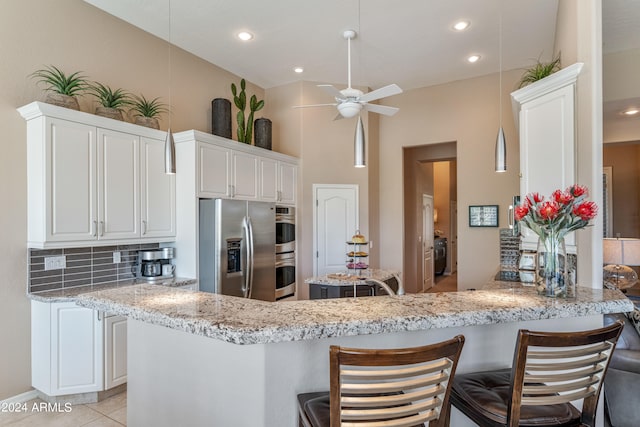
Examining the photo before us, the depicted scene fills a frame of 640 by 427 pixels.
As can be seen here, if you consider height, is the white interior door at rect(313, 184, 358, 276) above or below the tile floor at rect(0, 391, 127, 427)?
above

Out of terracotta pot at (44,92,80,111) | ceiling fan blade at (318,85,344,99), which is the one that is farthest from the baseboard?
ceiling fan blade at (318,85,344,99)

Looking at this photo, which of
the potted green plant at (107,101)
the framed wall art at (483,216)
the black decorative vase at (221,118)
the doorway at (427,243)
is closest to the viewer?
the potted green plant at (107,101)

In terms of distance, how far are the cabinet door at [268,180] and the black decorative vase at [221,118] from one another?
58cm

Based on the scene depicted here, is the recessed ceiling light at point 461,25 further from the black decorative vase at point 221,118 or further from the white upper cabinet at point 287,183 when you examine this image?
the black decorative vase at point 221,118

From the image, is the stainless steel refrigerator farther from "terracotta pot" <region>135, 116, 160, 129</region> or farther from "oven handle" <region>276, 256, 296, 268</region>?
"terracotta pot" <region>135, 116, 160, 129</region>

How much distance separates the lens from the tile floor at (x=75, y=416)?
2578 millimetres

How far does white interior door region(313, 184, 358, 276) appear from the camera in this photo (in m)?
5.37

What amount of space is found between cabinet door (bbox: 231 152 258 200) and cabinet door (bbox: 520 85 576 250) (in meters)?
2.96

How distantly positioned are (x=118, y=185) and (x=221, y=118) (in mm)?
1600

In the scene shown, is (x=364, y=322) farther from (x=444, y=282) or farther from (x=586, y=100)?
(x=444, y=282)

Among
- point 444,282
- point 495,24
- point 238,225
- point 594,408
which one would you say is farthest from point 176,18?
point 444,282

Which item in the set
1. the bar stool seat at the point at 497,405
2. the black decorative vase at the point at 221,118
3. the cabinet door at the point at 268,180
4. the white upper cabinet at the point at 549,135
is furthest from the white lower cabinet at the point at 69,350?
the white upper cabinet at the point at 549,135

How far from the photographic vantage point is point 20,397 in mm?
2857

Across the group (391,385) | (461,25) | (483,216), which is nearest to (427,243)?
(483,216)
